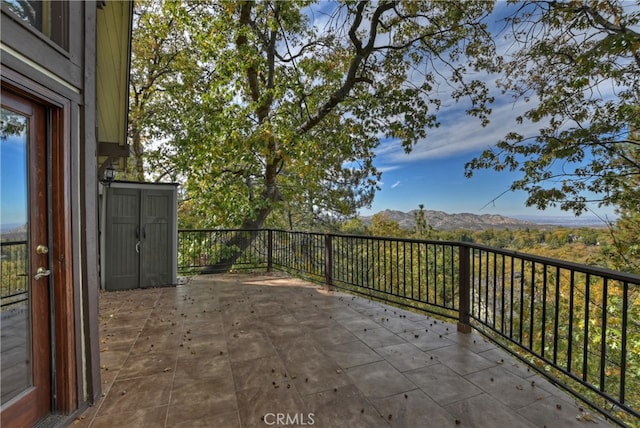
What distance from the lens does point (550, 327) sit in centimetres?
797

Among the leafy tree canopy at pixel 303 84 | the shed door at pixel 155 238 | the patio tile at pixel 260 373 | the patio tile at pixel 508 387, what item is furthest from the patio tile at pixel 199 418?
the leafy tree canopy at pixel 303 84

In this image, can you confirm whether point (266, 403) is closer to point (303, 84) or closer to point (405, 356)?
point (405, 356)

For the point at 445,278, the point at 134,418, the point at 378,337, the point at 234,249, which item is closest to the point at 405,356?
the point at 378,337

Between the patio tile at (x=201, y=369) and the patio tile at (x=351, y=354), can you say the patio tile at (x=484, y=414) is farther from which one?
the patio tile at (x=201, y=369)

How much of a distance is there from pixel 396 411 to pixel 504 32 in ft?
18.9

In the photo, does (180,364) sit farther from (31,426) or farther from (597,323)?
(597,323)

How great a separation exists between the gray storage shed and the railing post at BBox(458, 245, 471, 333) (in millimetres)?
4557

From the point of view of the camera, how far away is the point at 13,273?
1494 mm

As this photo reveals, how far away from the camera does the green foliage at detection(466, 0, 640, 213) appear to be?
164 inches

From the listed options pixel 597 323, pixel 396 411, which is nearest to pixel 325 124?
pixel 396 411

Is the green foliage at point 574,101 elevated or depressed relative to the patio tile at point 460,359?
elevated

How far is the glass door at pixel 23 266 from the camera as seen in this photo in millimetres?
1439

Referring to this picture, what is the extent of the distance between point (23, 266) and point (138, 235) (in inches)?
144

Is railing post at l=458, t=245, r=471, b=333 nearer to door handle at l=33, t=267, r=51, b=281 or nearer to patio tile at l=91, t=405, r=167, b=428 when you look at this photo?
patio tile at l=91, t=405, r=167, b=428
